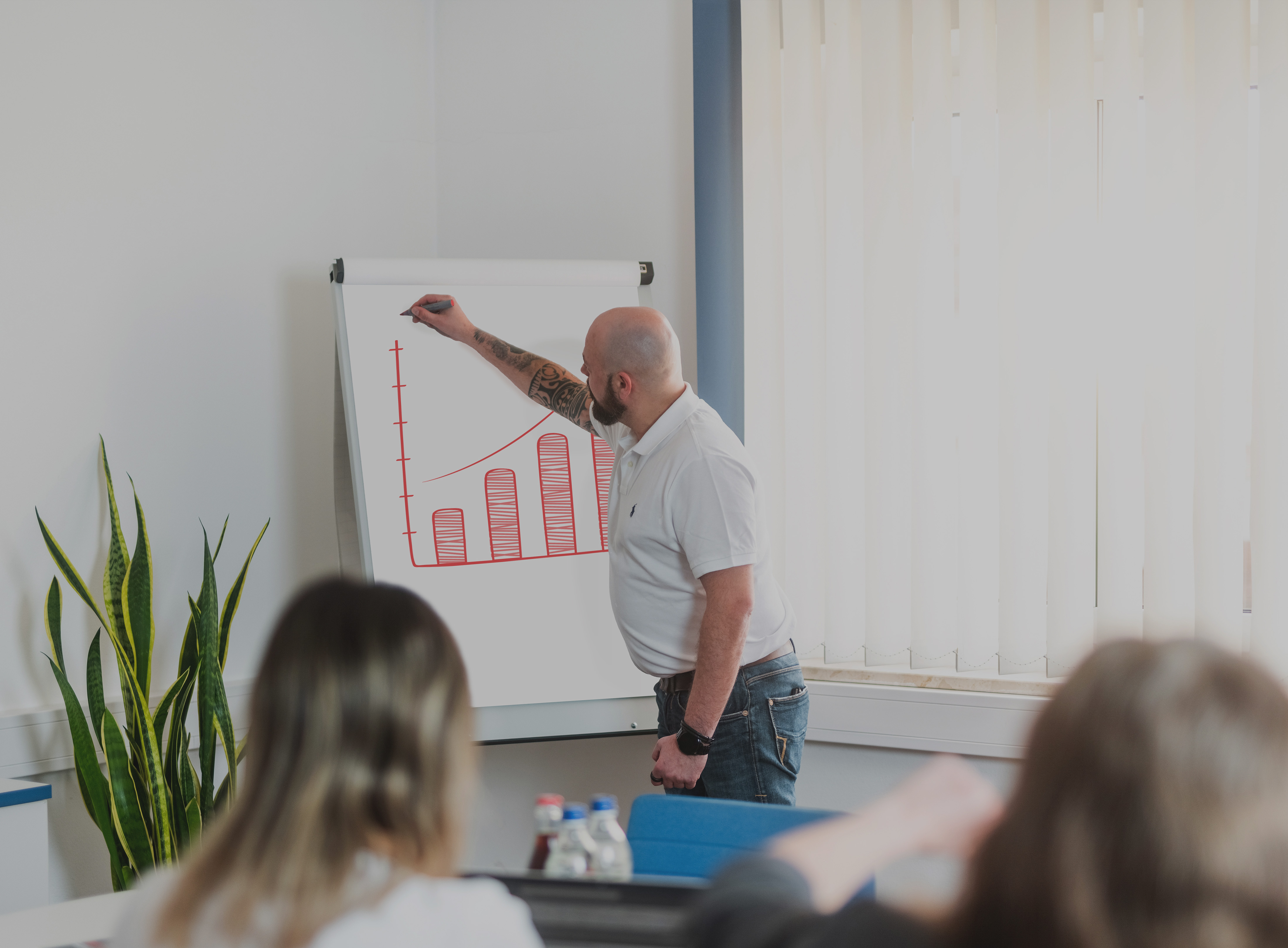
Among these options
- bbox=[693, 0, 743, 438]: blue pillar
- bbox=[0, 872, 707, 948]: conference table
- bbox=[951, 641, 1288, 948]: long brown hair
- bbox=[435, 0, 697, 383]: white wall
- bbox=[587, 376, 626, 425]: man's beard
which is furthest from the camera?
bbox=[435, 0, 697, 383]: white wall

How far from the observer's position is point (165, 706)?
2320 millimetres

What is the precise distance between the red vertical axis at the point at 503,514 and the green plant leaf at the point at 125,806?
96 cm

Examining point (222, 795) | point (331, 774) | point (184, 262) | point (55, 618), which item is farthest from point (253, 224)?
point (331, 774)

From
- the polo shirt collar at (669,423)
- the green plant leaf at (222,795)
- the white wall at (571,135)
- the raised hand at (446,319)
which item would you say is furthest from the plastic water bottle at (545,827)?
the white wall at (571,135)

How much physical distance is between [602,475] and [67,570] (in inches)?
50.6

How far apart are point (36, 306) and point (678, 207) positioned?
1.70m

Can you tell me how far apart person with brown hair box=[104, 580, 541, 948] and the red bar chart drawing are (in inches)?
70.3

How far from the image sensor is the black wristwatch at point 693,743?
2.07 metres

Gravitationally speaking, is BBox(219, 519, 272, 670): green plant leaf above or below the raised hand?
below

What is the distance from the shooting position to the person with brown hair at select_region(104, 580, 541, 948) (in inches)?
31.7

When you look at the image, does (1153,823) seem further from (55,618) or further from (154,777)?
(55,618)

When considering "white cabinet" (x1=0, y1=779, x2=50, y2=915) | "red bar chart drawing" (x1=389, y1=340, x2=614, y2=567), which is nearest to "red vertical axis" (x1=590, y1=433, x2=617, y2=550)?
"red bar chart drawing" (x1=389, y1=340, x2=614, y2=567)

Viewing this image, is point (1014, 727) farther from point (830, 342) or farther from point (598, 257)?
point (598, 257)

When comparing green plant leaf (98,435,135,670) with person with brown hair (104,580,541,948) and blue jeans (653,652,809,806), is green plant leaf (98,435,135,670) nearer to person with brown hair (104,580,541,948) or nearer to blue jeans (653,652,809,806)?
blue jeans (653,652,809,806)
